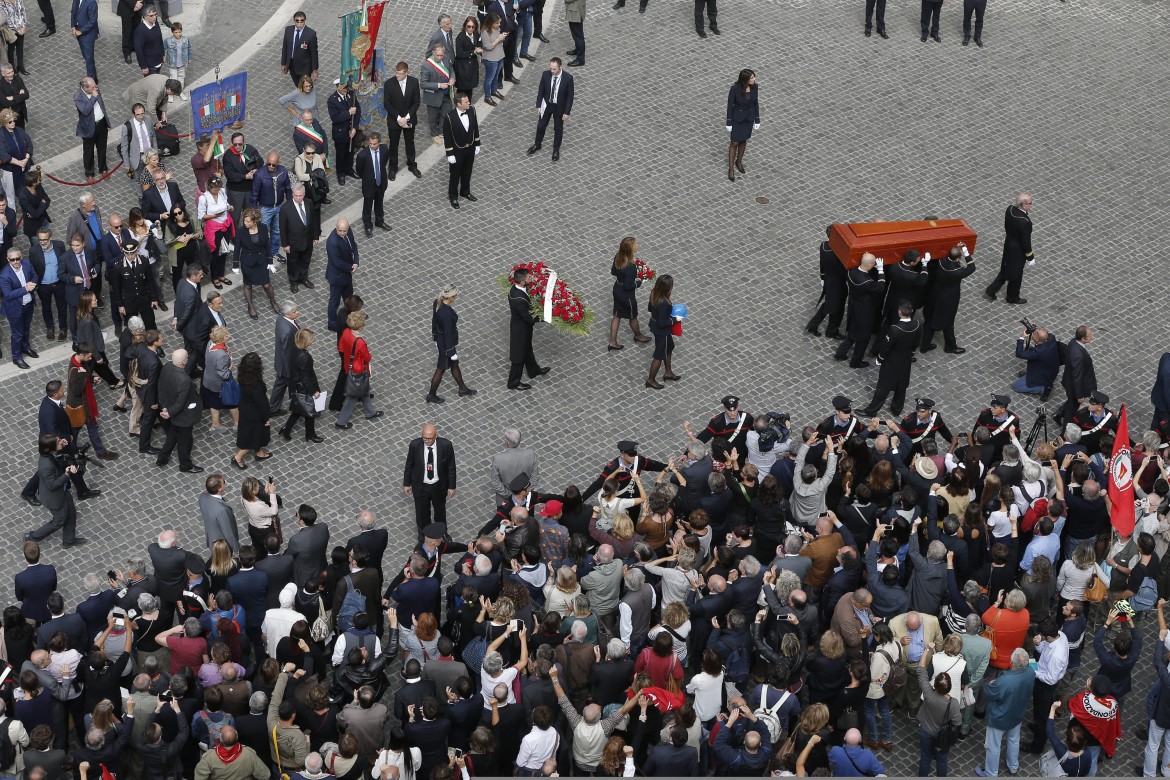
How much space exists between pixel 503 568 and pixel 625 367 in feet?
17.7

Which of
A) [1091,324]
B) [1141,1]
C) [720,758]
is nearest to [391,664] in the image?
[720,758]

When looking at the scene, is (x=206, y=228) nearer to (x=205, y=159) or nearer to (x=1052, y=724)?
(x=205, y=159)

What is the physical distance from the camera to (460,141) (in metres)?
24.6

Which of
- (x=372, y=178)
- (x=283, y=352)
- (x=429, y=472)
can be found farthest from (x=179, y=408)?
(x=372, y=178)

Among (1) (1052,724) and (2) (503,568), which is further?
(2) (503,568)

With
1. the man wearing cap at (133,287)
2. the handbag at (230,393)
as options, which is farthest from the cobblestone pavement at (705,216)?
the man wearing cap at (133,287)

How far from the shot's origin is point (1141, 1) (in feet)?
104

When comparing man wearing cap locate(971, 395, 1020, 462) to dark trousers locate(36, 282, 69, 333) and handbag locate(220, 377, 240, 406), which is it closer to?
handbag locate(220, 377, 240, 406)

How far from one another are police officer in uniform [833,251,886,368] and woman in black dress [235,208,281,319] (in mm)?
7451

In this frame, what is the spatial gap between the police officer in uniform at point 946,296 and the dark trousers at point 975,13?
773cm

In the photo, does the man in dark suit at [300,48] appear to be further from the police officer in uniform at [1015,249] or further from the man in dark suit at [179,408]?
the police officer in uniform at [1015,249]

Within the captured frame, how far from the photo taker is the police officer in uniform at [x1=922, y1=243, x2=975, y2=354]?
22.5 meters

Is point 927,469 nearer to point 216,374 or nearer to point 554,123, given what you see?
point 216,374

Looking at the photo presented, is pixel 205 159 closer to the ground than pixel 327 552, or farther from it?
farther from it
